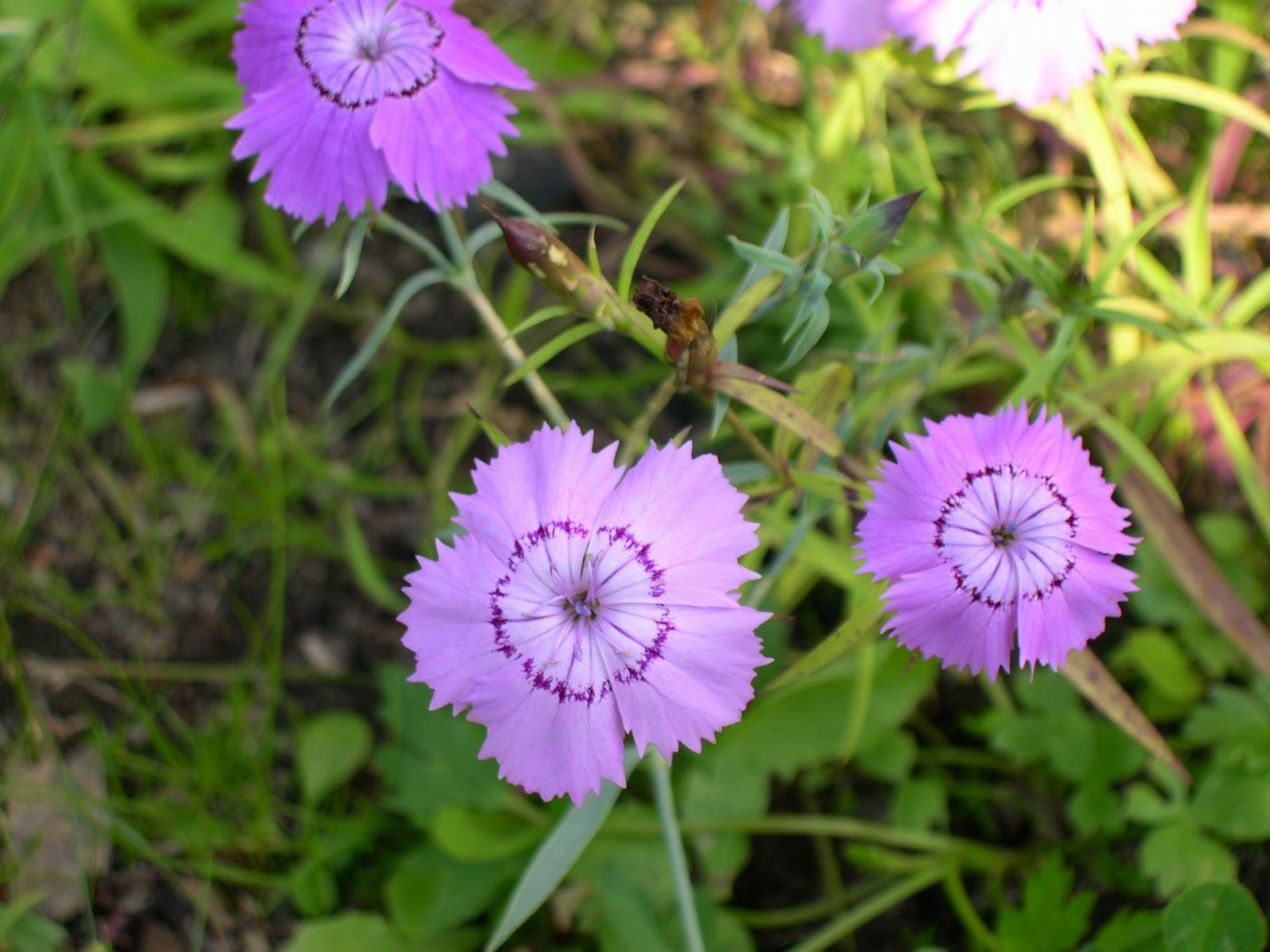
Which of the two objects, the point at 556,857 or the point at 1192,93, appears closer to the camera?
the point at 556,857

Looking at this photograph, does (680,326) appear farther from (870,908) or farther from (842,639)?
(870,908)

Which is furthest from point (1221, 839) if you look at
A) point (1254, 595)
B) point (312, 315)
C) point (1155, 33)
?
point (312, 315)

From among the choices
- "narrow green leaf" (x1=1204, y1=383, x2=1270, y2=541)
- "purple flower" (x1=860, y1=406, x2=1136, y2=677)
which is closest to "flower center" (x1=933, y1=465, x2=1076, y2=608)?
"purple flower" (x1=860, y1=406, x2=1136, y2=677)

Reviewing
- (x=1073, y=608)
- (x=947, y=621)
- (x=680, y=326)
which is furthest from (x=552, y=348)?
(x=1073, y=608)

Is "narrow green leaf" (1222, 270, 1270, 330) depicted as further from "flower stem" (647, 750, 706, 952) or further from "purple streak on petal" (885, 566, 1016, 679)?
"flower stem" (647, 750, 706, 952)

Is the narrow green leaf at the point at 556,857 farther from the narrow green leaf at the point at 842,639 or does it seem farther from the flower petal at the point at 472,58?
the flower petal at the point at 472,58

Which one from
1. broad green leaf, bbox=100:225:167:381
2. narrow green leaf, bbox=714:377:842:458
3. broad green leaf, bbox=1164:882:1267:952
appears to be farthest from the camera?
broad green leaf, bbox=100:225:167:381

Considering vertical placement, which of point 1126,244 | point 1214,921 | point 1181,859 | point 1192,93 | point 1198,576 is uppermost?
point 1192,93
